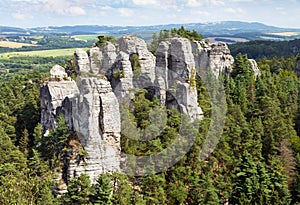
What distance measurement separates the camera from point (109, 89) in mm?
28438

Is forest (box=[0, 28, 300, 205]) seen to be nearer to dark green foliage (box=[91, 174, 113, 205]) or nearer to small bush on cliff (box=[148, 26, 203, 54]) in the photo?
dark green foliage (box=[91, 174, 113, 205])

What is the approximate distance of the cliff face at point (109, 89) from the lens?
2720 centimetres

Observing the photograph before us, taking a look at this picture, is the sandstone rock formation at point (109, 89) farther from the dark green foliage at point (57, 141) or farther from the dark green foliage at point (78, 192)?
the dark green foliage at point (78, 192)

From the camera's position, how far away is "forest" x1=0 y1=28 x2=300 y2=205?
25875 mm

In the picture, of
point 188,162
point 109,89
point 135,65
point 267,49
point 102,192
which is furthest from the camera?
point 267,49

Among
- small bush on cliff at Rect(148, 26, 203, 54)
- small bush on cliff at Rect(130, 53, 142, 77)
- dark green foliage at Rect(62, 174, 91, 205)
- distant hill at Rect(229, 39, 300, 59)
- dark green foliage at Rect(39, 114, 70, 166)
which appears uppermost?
small bush on cliff at Rect(148, 26, 203, 54)

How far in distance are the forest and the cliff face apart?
3.77 ft

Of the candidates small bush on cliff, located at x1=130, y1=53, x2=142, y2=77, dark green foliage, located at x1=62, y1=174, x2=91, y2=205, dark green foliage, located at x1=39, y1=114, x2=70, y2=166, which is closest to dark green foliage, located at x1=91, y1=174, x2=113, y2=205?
dark green foliage, located at x1=62, y1=174, x2=91, y2=205

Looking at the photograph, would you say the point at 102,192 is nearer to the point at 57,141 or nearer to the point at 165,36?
the point at 57,141

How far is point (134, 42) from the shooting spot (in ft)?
121

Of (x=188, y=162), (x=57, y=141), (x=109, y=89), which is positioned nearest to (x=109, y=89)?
(x=109, y=89)

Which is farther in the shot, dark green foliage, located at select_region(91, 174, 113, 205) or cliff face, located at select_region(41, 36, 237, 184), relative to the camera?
cliff face, located at select_region(41, 36, 237, 184)

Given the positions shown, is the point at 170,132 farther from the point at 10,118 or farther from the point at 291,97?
the point at 291,97

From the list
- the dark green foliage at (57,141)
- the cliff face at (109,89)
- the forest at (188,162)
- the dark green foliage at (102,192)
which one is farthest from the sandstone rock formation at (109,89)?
the dark green foliage at (102,192)
